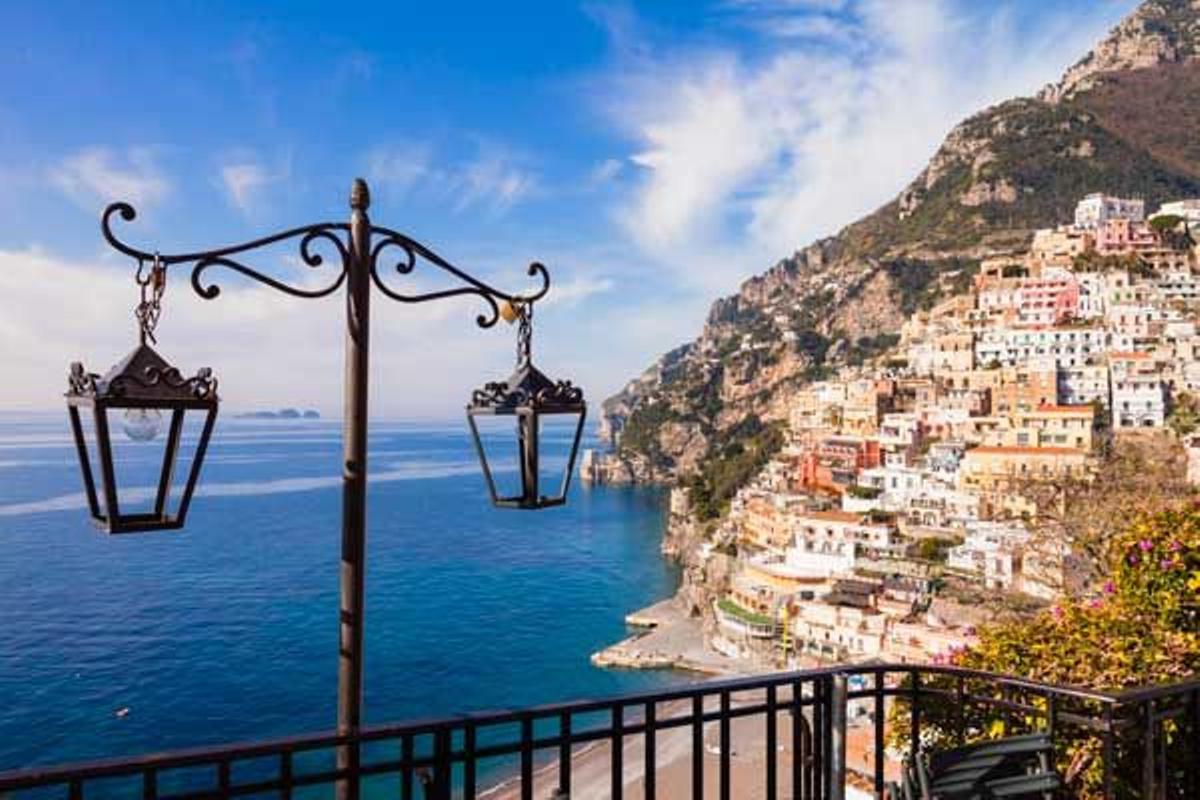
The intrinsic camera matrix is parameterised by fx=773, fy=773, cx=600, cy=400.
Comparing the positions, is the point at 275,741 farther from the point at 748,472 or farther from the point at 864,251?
the point at 864,251

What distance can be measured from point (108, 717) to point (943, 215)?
352 ft

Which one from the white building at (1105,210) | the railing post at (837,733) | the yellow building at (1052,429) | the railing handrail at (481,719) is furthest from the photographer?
the white building at (1105,210)

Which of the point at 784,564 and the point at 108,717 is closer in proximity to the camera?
the point at 108,717

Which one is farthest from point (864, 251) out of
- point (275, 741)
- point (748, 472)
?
point (275, 741)

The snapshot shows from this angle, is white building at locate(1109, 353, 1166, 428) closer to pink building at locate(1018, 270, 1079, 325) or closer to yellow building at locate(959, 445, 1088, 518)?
yellow building at locate(959, 445, 1088, 518)

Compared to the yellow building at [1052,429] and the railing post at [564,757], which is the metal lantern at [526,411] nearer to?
the railing post at [564,757]

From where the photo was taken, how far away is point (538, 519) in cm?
8462

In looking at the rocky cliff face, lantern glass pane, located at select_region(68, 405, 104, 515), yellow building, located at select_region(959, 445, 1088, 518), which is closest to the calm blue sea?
lantern glass pane, located at select_region(68, 405, 104, 515)

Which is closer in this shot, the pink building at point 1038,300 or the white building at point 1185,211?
the pink building at point 1038,300

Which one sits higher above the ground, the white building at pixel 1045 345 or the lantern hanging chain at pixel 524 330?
the white building at pixel 1045 345

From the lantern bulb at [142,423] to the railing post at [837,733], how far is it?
253cm

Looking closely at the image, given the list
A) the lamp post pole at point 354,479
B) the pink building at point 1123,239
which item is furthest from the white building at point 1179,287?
the lamp post pole at point 354,479

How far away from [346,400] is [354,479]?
0.84 feet

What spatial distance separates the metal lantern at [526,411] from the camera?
268cm
